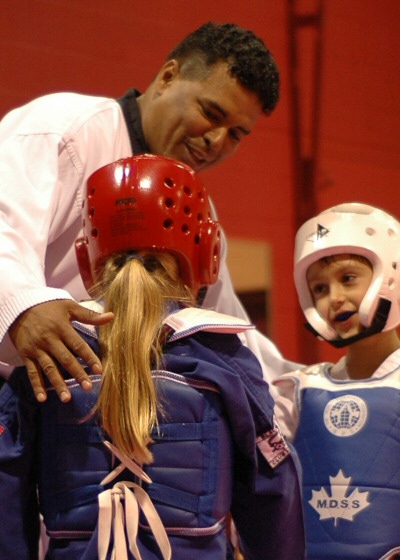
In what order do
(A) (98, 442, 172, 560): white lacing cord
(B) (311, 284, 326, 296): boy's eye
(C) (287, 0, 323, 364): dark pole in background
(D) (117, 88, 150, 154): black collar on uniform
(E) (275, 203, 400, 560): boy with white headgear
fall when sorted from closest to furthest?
(A) (98, 442, 172, 560): white lacing cord → (E) (275, 203, 400, 560): boy with white headgear → (B) (311, 284, 326, 296): boy's eye → (D) (117, 88, 150, 154): black collar on uniform → (C) (287, 0, 323, 364): dark pole in background

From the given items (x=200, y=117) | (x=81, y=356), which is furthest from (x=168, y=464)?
(x=200, y=117)

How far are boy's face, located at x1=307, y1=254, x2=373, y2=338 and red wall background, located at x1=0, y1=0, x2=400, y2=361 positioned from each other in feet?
4.66

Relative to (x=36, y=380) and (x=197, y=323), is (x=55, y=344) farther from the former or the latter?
(x=197, y=323)

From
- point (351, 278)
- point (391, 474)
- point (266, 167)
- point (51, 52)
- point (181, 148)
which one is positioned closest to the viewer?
point (391, 474)

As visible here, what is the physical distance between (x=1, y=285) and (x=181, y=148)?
0.91m

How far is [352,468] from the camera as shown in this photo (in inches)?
81.6

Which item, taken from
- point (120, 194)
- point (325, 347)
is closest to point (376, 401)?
point (120, 194)

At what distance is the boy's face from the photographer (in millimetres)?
2211

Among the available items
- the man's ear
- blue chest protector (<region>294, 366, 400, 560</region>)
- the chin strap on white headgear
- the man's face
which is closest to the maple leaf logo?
blue chest protector (<region>294, 366, 400, 560</region>)

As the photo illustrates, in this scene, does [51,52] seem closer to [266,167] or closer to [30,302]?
[266,167]

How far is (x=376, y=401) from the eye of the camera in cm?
211

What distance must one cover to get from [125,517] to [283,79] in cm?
281

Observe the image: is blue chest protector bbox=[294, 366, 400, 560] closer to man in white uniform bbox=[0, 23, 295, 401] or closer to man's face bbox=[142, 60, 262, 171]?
man in white uniform bbox=[0, 23, 295, 401]

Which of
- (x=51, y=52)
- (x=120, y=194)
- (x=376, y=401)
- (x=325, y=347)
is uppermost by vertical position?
(x=51, y=52)
